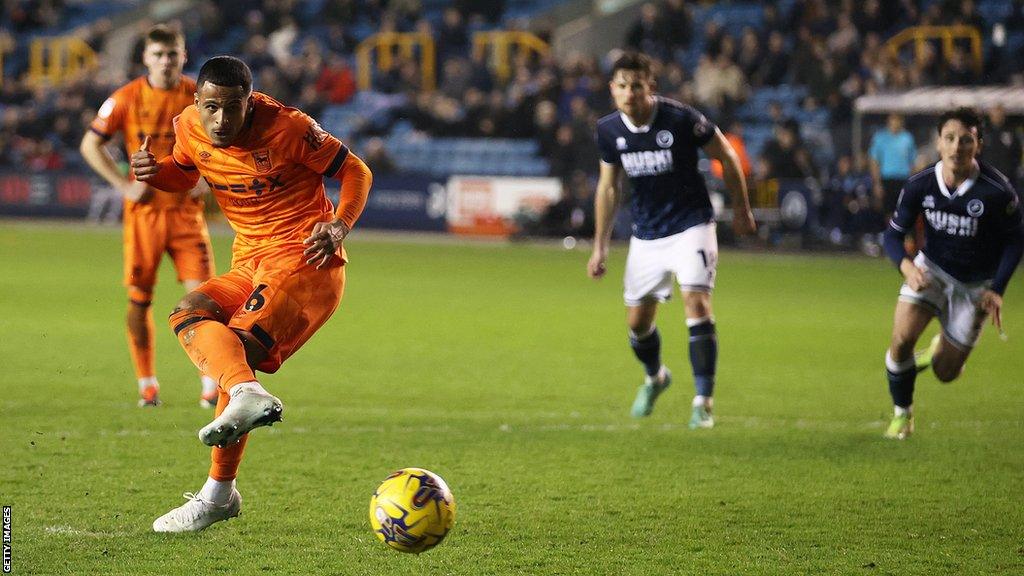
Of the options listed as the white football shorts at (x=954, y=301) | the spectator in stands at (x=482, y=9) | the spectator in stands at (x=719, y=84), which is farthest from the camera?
the spectator in stands at (x=482, y=9)

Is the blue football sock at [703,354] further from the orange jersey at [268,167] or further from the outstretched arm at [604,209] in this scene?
the orange jersey at [268,167]

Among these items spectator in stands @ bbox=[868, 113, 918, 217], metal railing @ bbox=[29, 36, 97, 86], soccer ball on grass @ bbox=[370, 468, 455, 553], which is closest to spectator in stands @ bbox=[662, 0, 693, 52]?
spectator in stands @ bbox=[868, 113, 918, 217]

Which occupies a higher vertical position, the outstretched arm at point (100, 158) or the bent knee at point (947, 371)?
the outstretched arm at point (100, 158)

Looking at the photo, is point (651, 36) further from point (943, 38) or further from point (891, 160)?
point (891, 160)

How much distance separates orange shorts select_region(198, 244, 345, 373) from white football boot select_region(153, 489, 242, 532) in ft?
1.92

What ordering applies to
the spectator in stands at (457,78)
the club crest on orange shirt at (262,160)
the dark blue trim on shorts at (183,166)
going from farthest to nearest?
the spectator in stands at (457,78) < the dark blue trim on shorts at (183,166) < the club crest on orange shirt at (262,160)

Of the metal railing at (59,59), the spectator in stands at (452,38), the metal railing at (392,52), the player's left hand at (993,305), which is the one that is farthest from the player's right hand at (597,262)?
the metal railing at (59,59)

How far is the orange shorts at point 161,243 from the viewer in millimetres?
8844

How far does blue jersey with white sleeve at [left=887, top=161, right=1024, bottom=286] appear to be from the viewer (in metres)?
7.83

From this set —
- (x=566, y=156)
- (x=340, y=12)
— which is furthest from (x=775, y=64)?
(x=340, y=12)

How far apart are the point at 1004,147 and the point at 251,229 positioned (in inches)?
599

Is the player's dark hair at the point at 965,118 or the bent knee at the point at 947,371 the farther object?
the bent knee at the point at 947,371

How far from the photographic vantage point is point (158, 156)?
28.9ft

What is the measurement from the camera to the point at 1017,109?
63.8ft
